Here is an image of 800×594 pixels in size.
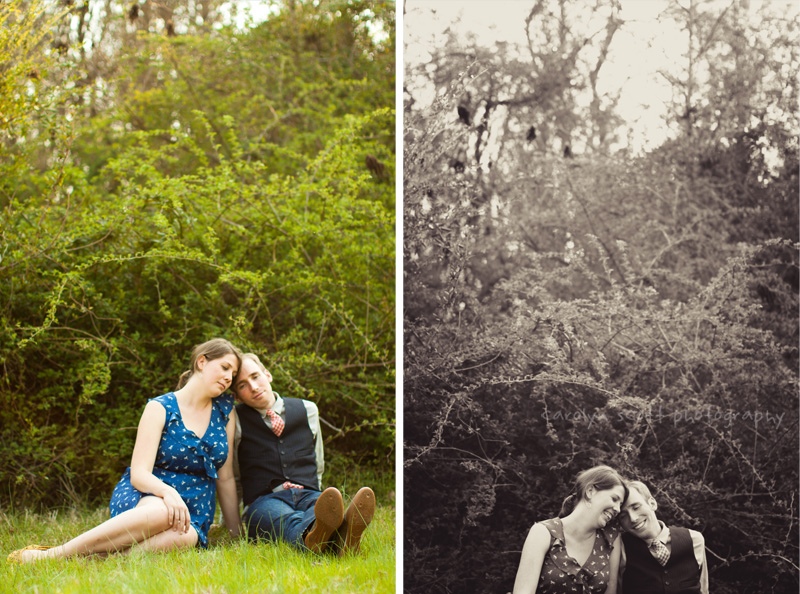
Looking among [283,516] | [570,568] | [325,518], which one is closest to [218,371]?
[283,516]

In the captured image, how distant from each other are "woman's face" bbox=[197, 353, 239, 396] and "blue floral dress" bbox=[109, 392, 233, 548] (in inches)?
6.5

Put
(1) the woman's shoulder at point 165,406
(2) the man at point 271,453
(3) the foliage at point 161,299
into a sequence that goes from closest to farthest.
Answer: (1) the woman's shoulder at point 165,406
(2) the man at point 271,453
(3) the foliage at point 161,299


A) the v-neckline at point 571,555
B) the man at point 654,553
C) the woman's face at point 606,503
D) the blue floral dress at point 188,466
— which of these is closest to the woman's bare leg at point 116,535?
the blue floral dress at point 188,466

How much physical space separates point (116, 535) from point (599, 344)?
6.85 ft

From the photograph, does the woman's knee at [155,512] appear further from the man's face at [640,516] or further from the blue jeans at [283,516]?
the man's face at [640,516]

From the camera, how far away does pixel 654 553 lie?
2.58 meters

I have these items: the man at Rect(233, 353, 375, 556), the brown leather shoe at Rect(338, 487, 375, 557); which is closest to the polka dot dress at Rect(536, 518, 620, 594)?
the brown leather shoe at Rect(338, 487, 375, 557)

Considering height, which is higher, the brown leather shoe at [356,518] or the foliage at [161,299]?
the foliage at [161,299]

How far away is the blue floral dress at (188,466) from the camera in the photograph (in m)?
3.31

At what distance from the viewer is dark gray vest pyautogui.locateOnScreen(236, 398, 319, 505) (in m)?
3.53

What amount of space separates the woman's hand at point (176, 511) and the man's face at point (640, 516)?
70.3 inches

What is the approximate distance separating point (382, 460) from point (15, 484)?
2165 millimetres

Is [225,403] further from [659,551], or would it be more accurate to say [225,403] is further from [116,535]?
[659,551]

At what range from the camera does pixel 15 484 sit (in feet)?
13.9
